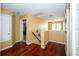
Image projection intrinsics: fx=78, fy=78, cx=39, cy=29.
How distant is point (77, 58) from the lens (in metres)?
1.00

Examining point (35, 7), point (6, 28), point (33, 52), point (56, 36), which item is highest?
point (35, 7)

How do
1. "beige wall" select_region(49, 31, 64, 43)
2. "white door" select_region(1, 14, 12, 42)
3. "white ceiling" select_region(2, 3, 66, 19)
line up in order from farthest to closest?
Answer: "beige wall" select_region(49, 31, 64, 43)
"white door" select_region(1, 14, 12, 42)
"white ceiling" select_region(2, 3, 66, 19)

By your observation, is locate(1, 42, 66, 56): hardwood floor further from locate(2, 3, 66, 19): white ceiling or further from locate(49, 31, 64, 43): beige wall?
locate(2, 3, 66, 19): white ceiling

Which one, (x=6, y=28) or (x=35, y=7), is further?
(x=6, y=28)

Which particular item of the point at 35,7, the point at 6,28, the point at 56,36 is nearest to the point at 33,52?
the point at 6,28

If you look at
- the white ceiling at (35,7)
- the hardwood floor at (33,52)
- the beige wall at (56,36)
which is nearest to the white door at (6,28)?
the white ceiling at (35,7)

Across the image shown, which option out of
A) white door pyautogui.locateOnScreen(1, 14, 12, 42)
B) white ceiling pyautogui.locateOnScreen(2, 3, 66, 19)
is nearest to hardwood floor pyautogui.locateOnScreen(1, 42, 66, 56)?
white door pyautogui.locateOnScreen(1, 14, 12, 42)

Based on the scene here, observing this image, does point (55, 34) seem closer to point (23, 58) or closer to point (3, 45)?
point (3, 45)

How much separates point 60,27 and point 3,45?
6.87m

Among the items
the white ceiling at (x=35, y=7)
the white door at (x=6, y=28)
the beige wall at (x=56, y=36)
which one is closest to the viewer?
the white ceiling at (x=35, y=7)

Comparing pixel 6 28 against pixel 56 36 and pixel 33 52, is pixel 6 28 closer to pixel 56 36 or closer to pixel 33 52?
pixel 33 52

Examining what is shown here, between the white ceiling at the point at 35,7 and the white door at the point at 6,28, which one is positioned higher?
the white ceiling at the point at 35,7

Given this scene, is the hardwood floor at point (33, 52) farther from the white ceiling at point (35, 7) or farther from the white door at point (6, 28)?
the white ceiling at point (35, 7)

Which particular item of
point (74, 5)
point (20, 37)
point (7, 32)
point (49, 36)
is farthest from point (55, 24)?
point (74, 5)
